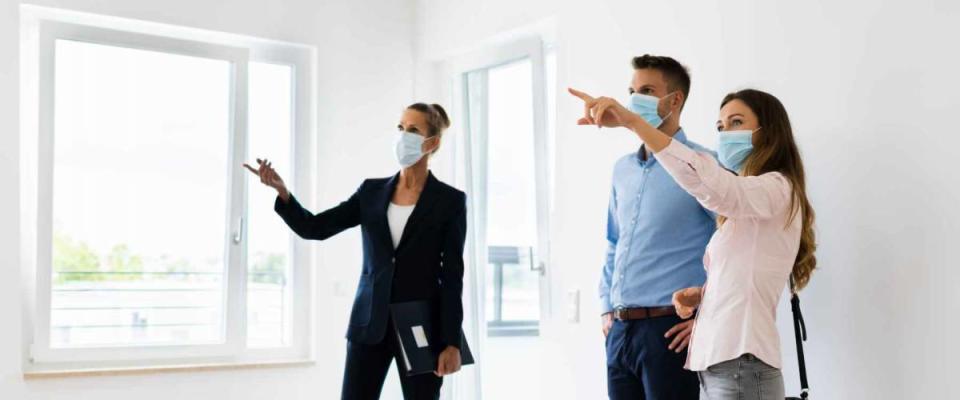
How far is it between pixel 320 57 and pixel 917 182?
2857mm

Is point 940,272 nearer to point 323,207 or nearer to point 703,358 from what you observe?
point 703,358

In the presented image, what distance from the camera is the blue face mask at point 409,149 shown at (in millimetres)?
3041

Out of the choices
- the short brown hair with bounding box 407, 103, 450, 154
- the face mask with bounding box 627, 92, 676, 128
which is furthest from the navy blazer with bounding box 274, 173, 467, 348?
the face mask with bounding box 627, 92, 676, 128

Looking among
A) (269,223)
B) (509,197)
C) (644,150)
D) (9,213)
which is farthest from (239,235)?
(644,150)

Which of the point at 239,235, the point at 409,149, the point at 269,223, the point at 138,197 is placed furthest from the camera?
the point at 269,223

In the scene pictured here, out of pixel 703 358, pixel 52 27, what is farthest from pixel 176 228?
pixel 703 358

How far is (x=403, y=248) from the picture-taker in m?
2.90

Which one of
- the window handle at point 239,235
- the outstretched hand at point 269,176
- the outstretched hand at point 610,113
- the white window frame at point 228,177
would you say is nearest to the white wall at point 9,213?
the white window frame at point 228,177

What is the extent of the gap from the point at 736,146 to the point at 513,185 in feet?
6.78

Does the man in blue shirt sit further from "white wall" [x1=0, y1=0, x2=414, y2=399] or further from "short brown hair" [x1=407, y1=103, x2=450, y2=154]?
"white wall" [x1=0, y1=0, x2=414, y2=399]

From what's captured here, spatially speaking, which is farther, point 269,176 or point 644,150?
point 269,176

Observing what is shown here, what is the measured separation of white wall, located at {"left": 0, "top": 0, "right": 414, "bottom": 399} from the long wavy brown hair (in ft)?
8.59

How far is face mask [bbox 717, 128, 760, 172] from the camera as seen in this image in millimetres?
2111

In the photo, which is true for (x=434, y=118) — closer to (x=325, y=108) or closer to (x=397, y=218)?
(x=397, y=218)
